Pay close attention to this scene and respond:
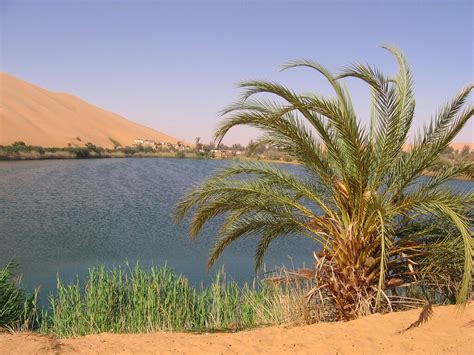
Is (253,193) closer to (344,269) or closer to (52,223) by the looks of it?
(344,269)

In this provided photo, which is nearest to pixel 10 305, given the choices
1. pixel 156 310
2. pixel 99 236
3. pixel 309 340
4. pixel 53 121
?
pixel 156 310

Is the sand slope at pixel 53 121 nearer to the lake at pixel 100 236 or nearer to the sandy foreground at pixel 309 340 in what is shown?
the lake at pixel 100 236

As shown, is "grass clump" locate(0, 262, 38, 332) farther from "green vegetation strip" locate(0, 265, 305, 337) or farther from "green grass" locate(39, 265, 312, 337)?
"green grass" locate(39, 265, 312, 337)

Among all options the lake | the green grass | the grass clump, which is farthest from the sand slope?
the green grass

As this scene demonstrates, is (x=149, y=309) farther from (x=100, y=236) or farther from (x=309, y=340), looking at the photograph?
(x=100, y=236)

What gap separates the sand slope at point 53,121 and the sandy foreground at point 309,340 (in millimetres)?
50716

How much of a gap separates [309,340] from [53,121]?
72724mm

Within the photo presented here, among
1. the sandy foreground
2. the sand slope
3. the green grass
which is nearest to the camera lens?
the sandy foreground

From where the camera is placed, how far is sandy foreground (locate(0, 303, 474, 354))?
4891 mm

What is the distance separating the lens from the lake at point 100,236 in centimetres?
1223

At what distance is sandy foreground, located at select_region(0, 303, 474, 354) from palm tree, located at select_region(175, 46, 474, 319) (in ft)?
1.32

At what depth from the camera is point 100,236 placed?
1559 centimetres

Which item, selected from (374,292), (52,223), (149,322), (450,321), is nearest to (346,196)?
(374,292)

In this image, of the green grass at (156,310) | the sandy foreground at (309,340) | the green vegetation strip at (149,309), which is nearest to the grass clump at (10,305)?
the green vegetation strip at (149,309)
